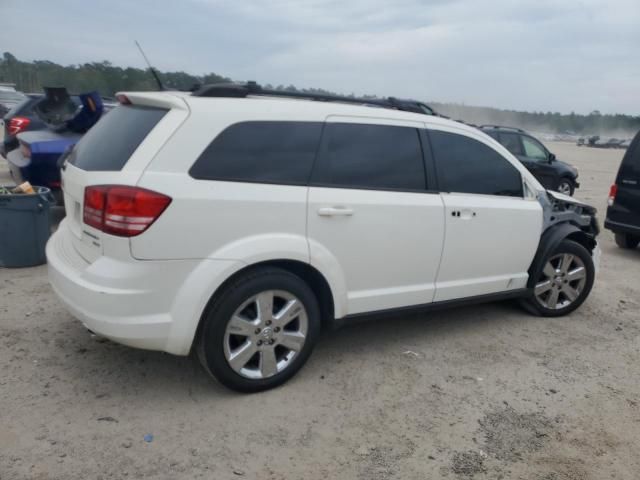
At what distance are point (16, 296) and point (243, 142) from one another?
9.70 feet

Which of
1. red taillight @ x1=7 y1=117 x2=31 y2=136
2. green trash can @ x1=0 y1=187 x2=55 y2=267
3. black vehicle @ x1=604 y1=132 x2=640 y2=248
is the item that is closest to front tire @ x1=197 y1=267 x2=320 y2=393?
green trash can @ x1=0 y1=187 x2=55 y2=267

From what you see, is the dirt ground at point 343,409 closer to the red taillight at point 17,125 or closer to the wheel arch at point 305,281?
the wheel arch at point 305,281

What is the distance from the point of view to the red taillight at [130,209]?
2805 millimetres

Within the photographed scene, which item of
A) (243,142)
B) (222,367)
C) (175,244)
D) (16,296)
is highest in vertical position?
(243,142)

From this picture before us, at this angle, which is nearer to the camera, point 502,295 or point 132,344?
point 132,344

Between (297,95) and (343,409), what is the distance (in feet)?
7.00

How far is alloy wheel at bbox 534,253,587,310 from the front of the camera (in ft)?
15.8

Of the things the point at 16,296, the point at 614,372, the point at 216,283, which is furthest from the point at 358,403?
the point at 16,296

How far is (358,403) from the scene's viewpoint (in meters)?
3.31

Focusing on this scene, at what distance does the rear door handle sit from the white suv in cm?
1

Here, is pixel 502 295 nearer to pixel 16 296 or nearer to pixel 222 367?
pixel 222 367

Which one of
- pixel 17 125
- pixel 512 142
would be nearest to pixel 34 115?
pixel 17 125

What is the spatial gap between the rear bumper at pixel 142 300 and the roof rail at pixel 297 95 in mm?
1092

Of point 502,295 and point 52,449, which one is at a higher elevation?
point 502,295
